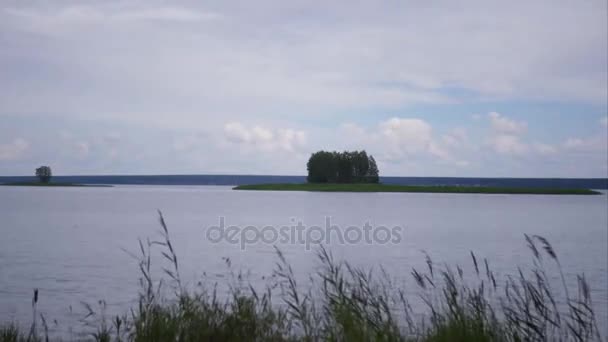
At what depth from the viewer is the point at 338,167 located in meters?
130

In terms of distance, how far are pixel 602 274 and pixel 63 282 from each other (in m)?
13.7

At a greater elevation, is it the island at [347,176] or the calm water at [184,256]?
the island at [347,176]

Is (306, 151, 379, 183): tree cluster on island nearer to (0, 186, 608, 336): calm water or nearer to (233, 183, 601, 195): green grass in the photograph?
(233, 183, 601, 195): green grass

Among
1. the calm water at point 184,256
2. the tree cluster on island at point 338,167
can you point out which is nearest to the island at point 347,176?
the tree cluster on island at point 338,167

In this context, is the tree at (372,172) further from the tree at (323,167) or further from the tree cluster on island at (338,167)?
the tree at (323,167)

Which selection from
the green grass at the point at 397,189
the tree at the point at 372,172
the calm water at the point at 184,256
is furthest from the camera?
the tree at the point at 372,172

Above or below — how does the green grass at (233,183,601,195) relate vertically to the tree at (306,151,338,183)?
below

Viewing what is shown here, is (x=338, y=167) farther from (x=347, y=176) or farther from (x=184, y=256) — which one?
(x=184, y=256)

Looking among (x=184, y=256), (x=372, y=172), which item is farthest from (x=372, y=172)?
(x=184, y=256)

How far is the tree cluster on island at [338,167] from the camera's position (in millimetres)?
128750

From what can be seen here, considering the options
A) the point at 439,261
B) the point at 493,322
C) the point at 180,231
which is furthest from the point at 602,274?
the point at 180,231

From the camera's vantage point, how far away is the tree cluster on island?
422 feet

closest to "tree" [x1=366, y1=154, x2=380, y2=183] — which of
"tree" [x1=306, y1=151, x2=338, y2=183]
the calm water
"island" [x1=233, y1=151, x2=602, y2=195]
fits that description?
"island" [x1=233, y1=151, x2=602, y2=195]

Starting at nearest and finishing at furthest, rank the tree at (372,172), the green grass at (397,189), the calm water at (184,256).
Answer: the calm water at (184,256)
the green grass at (397,189)
the tree at (372,172)
